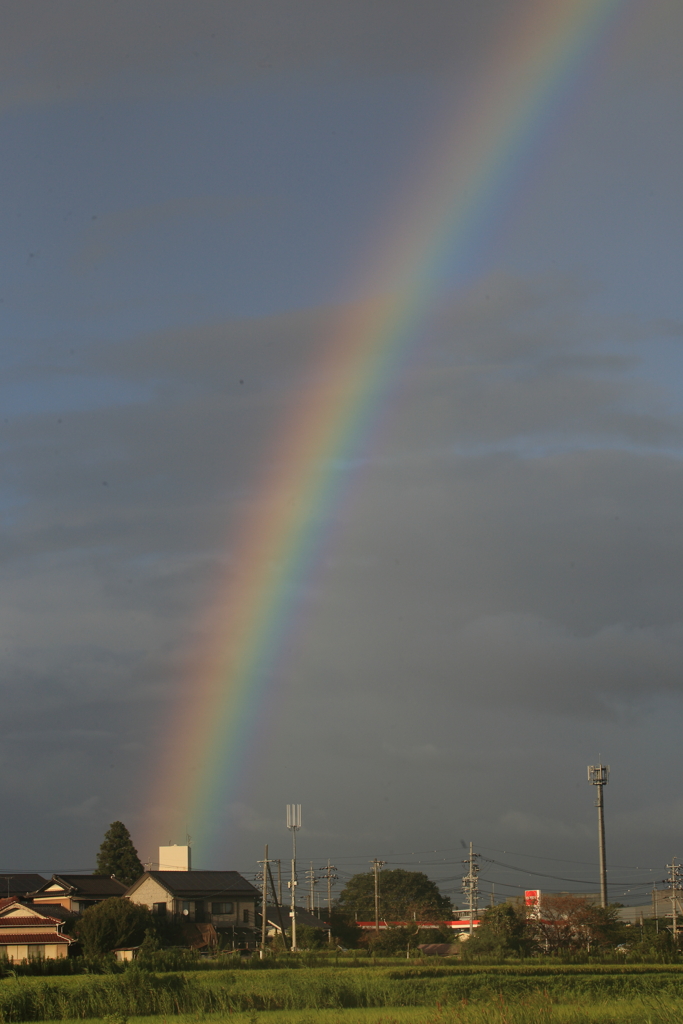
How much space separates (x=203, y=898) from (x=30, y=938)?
83.1 ft

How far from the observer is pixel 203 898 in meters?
92.5

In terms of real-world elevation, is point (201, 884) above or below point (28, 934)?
below

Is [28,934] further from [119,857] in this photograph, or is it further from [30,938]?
[119,857]

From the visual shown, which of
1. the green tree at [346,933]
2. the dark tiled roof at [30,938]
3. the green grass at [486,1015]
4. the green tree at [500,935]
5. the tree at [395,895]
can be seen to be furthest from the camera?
the tree at [395,895]

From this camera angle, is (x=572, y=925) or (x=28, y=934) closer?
(x=28, y=934)

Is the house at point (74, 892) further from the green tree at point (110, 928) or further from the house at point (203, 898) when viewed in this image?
the green tree at point (110, 928)

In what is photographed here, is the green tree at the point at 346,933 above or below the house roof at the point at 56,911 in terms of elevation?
below

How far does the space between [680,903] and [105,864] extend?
203 ft

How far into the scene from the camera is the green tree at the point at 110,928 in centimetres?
7362

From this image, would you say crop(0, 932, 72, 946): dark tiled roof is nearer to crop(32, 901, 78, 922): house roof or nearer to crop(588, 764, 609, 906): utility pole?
crop(32, 901, 78, 922): house roof

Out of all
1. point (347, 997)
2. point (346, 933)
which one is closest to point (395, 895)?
point (346, 933)

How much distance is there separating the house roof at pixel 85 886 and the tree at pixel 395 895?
218 feet

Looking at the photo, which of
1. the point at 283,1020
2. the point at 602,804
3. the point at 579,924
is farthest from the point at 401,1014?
the point at 602,804

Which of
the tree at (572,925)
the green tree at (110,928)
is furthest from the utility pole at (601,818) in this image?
the green tree at (110,928)
